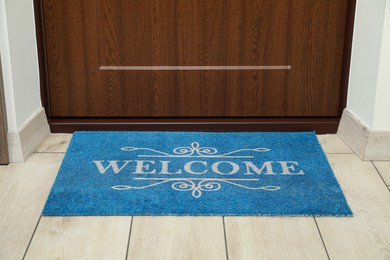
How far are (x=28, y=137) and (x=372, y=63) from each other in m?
1.25

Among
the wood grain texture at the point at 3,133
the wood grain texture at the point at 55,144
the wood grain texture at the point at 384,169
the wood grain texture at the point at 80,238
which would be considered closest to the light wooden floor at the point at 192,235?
the wood grain texture at the point at 80,238

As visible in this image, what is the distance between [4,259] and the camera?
1676 mm

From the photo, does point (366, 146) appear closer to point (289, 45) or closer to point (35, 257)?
point (289, 45)

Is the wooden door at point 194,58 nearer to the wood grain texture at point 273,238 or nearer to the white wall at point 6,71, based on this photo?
the white wall at point 6,71

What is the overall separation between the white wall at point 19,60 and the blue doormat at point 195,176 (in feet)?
0.72

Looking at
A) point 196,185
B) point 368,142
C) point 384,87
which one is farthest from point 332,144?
point 196,185

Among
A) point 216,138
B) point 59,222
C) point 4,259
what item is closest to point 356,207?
point 216,138

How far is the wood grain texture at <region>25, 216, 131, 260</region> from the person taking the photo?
1.70m

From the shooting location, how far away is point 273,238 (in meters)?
1.78

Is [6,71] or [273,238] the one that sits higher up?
[6,71]

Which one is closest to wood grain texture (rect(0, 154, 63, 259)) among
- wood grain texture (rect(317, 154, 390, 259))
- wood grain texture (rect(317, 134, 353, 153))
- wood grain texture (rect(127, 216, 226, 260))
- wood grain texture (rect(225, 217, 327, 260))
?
wood grain texture (rect(127, 216, 226, 260))

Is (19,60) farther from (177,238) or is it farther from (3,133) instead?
(177,238)

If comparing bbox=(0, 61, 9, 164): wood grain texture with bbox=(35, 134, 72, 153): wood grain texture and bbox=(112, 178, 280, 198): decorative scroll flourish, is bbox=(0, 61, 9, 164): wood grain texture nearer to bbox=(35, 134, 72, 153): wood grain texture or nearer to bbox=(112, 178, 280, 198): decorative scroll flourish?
bbox=(35, 134, 72, 153): wood grain texture

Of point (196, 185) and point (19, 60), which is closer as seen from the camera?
point (196, 185)
